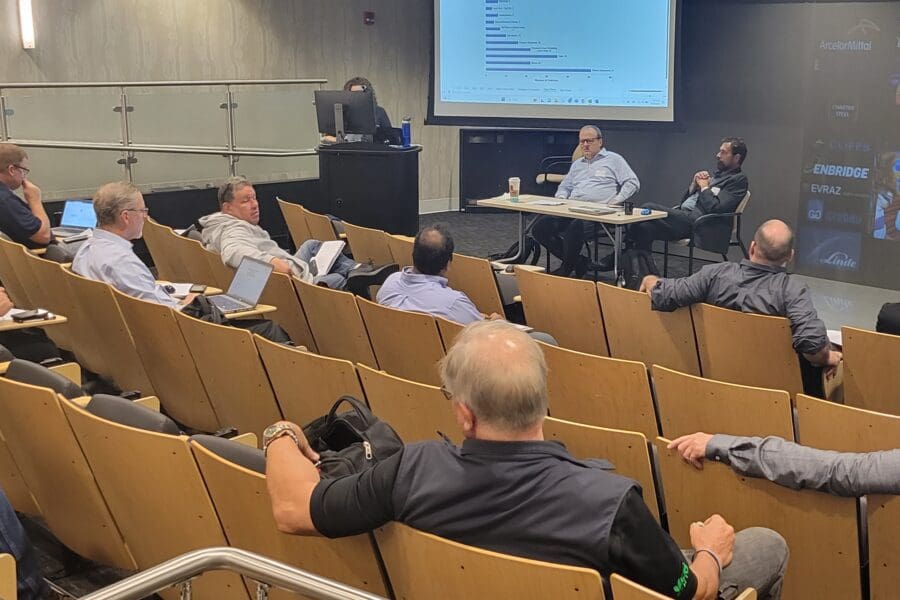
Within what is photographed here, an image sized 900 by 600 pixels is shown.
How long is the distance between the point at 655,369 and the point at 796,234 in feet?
21.0

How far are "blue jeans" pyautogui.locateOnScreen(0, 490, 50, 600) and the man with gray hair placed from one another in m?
0.77

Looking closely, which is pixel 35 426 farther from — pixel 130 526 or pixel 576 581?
pixel 576 581

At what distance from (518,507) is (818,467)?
901mm

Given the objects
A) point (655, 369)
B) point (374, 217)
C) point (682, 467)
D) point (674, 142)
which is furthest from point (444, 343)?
point (674, 142)

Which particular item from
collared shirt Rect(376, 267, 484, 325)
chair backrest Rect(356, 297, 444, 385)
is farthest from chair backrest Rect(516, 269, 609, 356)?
chair backrest Rect(356, 297, 444, 385)

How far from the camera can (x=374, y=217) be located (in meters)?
8.49

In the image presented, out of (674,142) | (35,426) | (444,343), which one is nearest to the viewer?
(35,426)

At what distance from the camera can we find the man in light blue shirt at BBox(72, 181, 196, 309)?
485cm

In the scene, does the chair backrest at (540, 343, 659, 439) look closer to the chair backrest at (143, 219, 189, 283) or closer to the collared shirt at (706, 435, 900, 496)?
the collared shirt at (706, 435, 900, 496)

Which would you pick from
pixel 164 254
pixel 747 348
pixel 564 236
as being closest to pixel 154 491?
pixel 747 348

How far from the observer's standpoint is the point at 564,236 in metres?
8.96

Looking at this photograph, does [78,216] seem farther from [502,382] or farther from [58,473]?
[502,382]

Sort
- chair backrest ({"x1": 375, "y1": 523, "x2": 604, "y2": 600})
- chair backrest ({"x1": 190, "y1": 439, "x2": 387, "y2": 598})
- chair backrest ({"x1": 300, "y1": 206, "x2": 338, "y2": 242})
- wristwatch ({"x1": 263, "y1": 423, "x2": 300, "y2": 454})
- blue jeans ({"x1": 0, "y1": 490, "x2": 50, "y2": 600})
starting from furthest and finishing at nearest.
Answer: chair backrest ({"x1": 300, "y1": 206, "x2": 338, "y2": 242}) → blue jeans ({"x1": 0, "y1": 490, "x2": 50, "y2": 600}) → wristwatch ({"x1": 263, "y1": 423, "x2": 300, "y2": 454}) → chair backrest ({"x1": 190, "y1": 439, "x2": 387, "y2": 598}) → chair backrest ({"x1": 375, "y1": 523, "x2": 604, "y2": 600})

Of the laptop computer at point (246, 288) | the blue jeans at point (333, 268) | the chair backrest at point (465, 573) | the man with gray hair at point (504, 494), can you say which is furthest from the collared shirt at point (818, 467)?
the blue jeans at point (333, 268)
